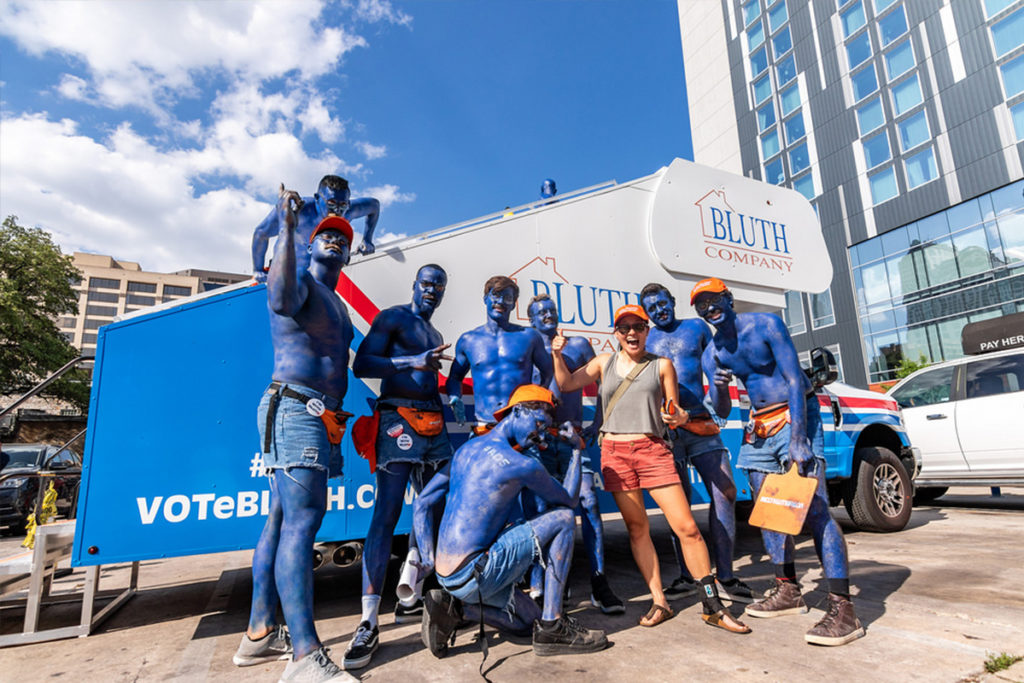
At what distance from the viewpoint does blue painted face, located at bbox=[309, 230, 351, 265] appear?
2900 millimetres

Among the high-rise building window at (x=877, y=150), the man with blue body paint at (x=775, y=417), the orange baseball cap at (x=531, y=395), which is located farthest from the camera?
the high-rise building window at (x=877, y=150)

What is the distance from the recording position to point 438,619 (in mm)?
2682

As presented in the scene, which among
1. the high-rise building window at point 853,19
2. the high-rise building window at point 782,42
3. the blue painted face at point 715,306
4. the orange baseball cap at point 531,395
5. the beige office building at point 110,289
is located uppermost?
the beige office building at point 110,289

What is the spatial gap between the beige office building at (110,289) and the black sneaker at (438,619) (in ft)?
330

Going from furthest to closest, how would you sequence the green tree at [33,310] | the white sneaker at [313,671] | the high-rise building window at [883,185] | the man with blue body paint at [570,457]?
the high-rise building window at [883,185] < the green tree at [33,310] < the man with blue body paint at [570,457] < the white sneaker at [313,671]

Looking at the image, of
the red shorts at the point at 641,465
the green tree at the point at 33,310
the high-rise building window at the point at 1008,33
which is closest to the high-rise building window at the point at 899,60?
the high-rise building window at the point at 1008,33

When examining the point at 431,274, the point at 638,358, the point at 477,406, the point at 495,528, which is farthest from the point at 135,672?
the point at 638,358

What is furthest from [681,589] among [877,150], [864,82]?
[864,82]

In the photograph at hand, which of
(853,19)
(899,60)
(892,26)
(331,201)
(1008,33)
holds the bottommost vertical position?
(331,201)

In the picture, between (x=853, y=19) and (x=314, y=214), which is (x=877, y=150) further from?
(x=314, y=214)

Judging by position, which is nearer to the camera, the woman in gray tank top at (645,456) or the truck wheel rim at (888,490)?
the woman in gray tank top at (645,456)

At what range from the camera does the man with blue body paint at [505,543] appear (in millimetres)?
2670

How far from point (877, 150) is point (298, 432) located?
31.2 metres

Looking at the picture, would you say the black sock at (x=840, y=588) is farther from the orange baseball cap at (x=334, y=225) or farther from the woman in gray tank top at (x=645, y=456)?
the orange baseball cap at (x=334, y=225)
